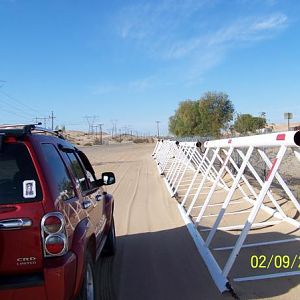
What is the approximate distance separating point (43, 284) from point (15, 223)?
477mm

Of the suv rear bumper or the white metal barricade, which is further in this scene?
the white metal barricade

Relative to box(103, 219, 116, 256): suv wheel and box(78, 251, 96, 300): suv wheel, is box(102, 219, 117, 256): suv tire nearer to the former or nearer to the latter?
box(103, 219, 116, 256): suv wheel

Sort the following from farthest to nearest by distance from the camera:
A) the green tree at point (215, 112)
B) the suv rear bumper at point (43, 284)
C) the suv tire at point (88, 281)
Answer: the green tree at point (215, 112)
the suv tire at point (88, 281)
the suv rear bumper at point (43, 284)

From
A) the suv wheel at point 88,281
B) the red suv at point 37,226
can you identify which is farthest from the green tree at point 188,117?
the red suv at point 37,226

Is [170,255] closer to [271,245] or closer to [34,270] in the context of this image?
[271,245]

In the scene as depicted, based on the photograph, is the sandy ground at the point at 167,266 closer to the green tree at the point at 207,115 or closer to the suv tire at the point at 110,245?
the suv tire at the point at 110,245

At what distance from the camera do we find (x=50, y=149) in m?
4.34

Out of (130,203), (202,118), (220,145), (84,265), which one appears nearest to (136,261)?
(220,145)

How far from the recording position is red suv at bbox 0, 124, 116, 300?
3.56 meters

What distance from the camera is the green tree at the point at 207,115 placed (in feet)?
170

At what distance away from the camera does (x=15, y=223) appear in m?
3.59

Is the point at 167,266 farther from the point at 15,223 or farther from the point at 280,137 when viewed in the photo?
the point at 15,223

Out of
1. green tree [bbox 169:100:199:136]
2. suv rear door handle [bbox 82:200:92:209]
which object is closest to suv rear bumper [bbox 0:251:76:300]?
suv rear door handle [bbox 82:200:92:209]

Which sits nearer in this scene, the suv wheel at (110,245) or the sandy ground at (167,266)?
the sandy ground at (167,266)
